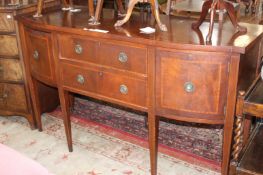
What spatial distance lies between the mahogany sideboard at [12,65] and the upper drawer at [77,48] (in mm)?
521

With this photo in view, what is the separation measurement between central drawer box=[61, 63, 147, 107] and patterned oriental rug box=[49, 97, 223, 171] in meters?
0.62

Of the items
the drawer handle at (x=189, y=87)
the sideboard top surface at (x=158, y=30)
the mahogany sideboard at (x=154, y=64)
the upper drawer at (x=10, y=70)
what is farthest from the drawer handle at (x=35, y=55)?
the drawer handle at (x=189, y=87)

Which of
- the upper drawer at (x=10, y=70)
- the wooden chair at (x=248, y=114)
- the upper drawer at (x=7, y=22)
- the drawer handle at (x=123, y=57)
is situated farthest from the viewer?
the upper drawer at (x=10, y=70)

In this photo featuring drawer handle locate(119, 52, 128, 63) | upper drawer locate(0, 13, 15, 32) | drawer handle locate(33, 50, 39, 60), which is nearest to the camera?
drawer handle locate(119, 52, 128, 63)

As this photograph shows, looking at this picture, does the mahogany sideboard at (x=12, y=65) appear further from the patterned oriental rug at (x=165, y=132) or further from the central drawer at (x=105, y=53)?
the central drawer at (x=105, y=53)

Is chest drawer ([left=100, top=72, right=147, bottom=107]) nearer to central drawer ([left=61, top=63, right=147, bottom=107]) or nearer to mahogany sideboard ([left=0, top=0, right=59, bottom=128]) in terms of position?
central drawer ([left=61, top=63, right=147, bottom=107])

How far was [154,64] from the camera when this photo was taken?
1.58 meters

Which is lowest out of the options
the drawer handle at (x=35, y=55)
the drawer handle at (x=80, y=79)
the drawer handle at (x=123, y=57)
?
the drawer handle at (x=80, y=79)

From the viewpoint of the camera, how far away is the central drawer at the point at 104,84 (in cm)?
171

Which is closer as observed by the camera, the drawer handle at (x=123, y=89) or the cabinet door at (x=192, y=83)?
the cabinet door at (x=192, y=83)

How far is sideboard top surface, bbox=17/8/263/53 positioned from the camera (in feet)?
4.76

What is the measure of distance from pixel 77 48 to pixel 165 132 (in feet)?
3.23

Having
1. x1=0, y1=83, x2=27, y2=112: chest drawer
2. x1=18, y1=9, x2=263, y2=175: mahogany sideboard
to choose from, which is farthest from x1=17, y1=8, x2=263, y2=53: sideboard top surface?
x1=0, y1=83, x2=27, y2=112: chest drawer

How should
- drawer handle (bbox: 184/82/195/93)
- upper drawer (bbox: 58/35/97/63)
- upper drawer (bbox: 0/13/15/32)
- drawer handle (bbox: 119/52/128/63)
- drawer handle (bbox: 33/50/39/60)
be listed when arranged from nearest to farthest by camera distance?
drawer handle (bbox: 184/82/195/93) < drawer handle (bbox: 119/52/128/63) < upper drawer (bbox: 58/35/97/63) < drawer handle (bbox: 33/50/39/60) < upper drawer (bbox: 0/13/15/32)
